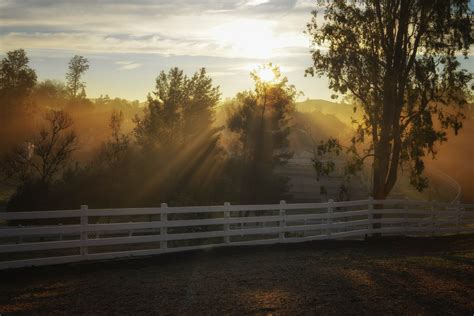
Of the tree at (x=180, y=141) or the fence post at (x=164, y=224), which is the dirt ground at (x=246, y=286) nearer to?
the fence post at (x=164, y=224)

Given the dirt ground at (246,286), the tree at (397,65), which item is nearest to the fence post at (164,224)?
the dirt ground at (246,286)

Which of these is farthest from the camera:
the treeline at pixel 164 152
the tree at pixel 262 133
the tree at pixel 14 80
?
the tree at pixel 14 80

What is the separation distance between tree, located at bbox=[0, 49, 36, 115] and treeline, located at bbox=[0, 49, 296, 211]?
134 mm

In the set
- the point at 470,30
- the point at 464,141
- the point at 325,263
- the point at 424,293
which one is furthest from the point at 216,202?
the point at 464,141

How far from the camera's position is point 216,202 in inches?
1671

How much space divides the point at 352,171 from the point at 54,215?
58.7ft

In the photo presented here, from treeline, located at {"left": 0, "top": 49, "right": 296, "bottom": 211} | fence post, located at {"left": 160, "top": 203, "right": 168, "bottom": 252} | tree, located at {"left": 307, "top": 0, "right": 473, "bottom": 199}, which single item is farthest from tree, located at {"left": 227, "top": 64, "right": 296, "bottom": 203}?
fence post, located at {"left": 160, "top": 203, "right": 168, "bottom": 252}

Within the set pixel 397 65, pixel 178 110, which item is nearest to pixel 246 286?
pixel 397 65

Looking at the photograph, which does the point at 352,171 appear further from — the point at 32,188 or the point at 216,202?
the point at 32,188

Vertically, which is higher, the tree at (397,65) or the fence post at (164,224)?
the tree at (397,65)

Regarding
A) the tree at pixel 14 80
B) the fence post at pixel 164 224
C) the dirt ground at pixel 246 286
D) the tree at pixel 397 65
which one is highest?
the tree at pixel 14 80

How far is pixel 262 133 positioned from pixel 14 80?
46.3 metres

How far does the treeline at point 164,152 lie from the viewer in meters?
37.8

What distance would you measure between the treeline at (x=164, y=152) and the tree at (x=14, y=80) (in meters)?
0.13
